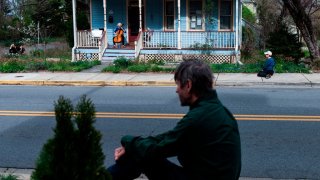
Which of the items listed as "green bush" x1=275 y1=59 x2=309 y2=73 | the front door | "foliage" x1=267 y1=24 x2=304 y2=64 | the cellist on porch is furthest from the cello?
"green bush" x1=275 y1=59 x2=309 y2=73

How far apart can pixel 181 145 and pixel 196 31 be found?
20.7m

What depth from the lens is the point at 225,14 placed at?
81.9ft

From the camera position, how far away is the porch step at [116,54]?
76.9ft

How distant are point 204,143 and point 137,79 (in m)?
13.7

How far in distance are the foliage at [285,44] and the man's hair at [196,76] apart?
18710mm

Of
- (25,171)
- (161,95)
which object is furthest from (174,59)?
(25,171)

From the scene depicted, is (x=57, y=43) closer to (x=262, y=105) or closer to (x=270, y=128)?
(x=262, y=105)

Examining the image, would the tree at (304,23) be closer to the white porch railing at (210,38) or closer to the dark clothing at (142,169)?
the white porch railing at (210,38)

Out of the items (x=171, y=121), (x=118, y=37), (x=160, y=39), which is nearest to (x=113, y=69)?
(x=118, y=37)

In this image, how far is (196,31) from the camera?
23.9 meters

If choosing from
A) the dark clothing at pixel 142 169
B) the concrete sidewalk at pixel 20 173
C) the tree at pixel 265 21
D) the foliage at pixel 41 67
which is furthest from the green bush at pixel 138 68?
the dark clothing at pixel 142 169

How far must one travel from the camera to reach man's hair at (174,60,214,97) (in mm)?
3461

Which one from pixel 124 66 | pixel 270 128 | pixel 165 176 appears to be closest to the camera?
pixel 165 176

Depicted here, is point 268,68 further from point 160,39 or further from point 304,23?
point 160,39
